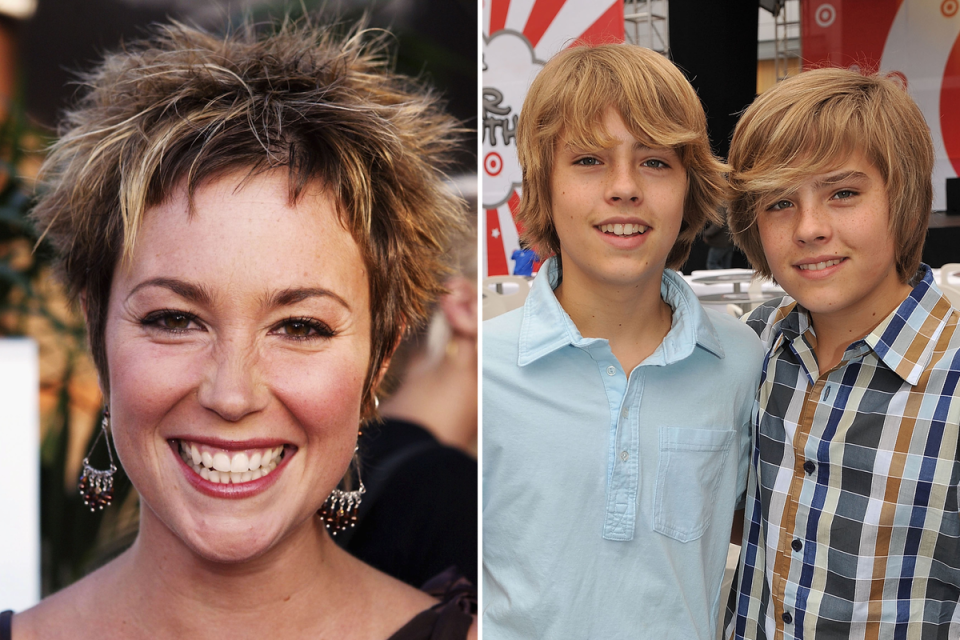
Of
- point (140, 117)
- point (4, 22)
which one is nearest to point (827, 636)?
point (140, 117)

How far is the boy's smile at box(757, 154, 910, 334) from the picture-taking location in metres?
1.15

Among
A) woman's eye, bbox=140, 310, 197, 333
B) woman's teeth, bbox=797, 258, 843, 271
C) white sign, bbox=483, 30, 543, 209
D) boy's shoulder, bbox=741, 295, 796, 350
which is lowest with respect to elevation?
boy's shoulder, bbox=741, 295, 796, 350

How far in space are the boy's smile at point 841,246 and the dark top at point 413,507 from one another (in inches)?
24.6

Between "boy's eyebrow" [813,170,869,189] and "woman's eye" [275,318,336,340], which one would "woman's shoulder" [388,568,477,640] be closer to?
"woman's eye" [275,318,336,340]

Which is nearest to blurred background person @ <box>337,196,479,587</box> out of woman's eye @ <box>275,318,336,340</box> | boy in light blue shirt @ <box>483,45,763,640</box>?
woman's eye @ <box>275,318,336,340</box>

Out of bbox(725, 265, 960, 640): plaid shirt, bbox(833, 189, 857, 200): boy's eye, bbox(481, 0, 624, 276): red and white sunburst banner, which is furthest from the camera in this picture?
bbox(481, 0, 624, 276): red and white sunburst banner

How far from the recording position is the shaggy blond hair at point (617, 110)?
116cm

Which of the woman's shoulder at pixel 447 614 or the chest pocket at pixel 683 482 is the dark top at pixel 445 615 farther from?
the chest pocket at pixel 683 482

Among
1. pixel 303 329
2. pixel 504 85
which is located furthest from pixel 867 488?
pixel 504 85

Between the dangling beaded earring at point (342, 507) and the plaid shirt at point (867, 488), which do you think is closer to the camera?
the dangling beaded earring at point (342, 507)

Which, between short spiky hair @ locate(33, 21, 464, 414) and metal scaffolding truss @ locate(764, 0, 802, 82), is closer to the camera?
short spiky hair @ locate(33, 21, 464, 414)

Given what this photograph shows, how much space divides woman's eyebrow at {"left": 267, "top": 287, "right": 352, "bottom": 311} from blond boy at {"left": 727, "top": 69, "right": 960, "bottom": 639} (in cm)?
75

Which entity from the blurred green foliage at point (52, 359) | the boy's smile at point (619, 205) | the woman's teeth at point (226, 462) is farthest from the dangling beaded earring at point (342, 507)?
the boy's smile at point (619, 205)

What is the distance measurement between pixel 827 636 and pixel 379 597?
2.29 feet
